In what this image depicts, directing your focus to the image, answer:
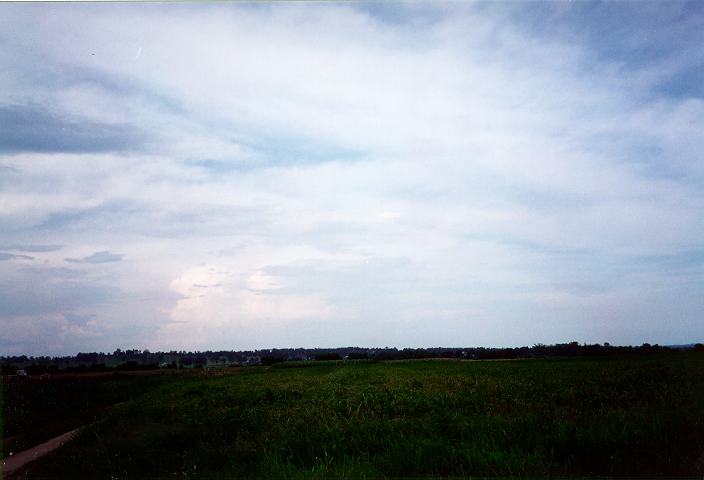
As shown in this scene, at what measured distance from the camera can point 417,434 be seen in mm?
10594

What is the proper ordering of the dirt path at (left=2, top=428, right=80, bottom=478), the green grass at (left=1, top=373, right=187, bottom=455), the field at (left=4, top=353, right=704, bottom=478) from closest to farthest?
the field at (left=4, top=353, right=704, bottom=478) < the dirt path at (left=2, top=428, right=80, bottom=478) < the green grass at (left=1, top=373, right=187, bottom=455)

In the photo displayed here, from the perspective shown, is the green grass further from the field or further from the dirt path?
the field

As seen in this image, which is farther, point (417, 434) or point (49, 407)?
point (49, 407)

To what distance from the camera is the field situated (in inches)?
327

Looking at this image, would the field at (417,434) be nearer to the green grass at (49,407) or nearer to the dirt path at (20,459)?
the dirt path at (20,459)

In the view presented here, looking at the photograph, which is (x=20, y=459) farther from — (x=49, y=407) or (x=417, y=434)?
(x=49, y=407)

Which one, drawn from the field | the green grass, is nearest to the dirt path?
the field

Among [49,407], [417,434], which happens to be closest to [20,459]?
[417,434]

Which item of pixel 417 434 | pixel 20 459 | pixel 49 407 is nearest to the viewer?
pixel 417 434

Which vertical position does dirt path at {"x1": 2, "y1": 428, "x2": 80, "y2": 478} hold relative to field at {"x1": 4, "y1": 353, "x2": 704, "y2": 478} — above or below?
below

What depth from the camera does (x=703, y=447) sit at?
7945mm

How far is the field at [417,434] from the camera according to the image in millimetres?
8297

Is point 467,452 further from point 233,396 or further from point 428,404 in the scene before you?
point 233,396

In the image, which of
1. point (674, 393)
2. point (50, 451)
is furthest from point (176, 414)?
point (674, 393)
